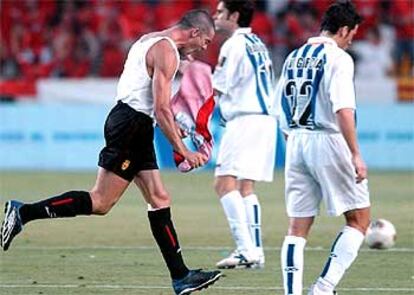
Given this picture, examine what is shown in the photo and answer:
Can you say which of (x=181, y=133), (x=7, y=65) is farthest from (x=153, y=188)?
(x=7, y=65)

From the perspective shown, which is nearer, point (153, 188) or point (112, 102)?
point (153, 188)

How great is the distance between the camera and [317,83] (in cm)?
990

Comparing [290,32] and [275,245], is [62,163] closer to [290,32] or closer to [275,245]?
[290,32]

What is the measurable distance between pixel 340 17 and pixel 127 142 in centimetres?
200

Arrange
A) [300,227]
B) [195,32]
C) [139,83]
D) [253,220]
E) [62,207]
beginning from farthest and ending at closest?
[253,220] → [62,207] → [195,32] → [139,83] → [300,227]

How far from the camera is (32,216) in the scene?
36.0 feet

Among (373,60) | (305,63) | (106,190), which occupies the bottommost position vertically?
(373,60)

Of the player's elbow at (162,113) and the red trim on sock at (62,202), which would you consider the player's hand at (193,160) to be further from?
the red trim on sock at (62,202)

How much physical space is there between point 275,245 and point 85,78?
44.9 feet

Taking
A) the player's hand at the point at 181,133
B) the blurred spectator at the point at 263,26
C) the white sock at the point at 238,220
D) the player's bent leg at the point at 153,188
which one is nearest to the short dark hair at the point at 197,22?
the player's hand at the point at 181,133

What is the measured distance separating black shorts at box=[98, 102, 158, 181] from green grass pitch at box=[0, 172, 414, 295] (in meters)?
1.02

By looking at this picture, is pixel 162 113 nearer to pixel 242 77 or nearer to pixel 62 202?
pixel 62 202

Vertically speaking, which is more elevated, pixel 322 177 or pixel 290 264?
pixel 322 177

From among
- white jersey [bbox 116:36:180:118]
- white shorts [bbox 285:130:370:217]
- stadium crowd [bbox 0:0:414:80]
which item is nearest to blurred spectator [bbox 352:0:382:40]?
stadium crowd [bbox 0:0:414:80]
